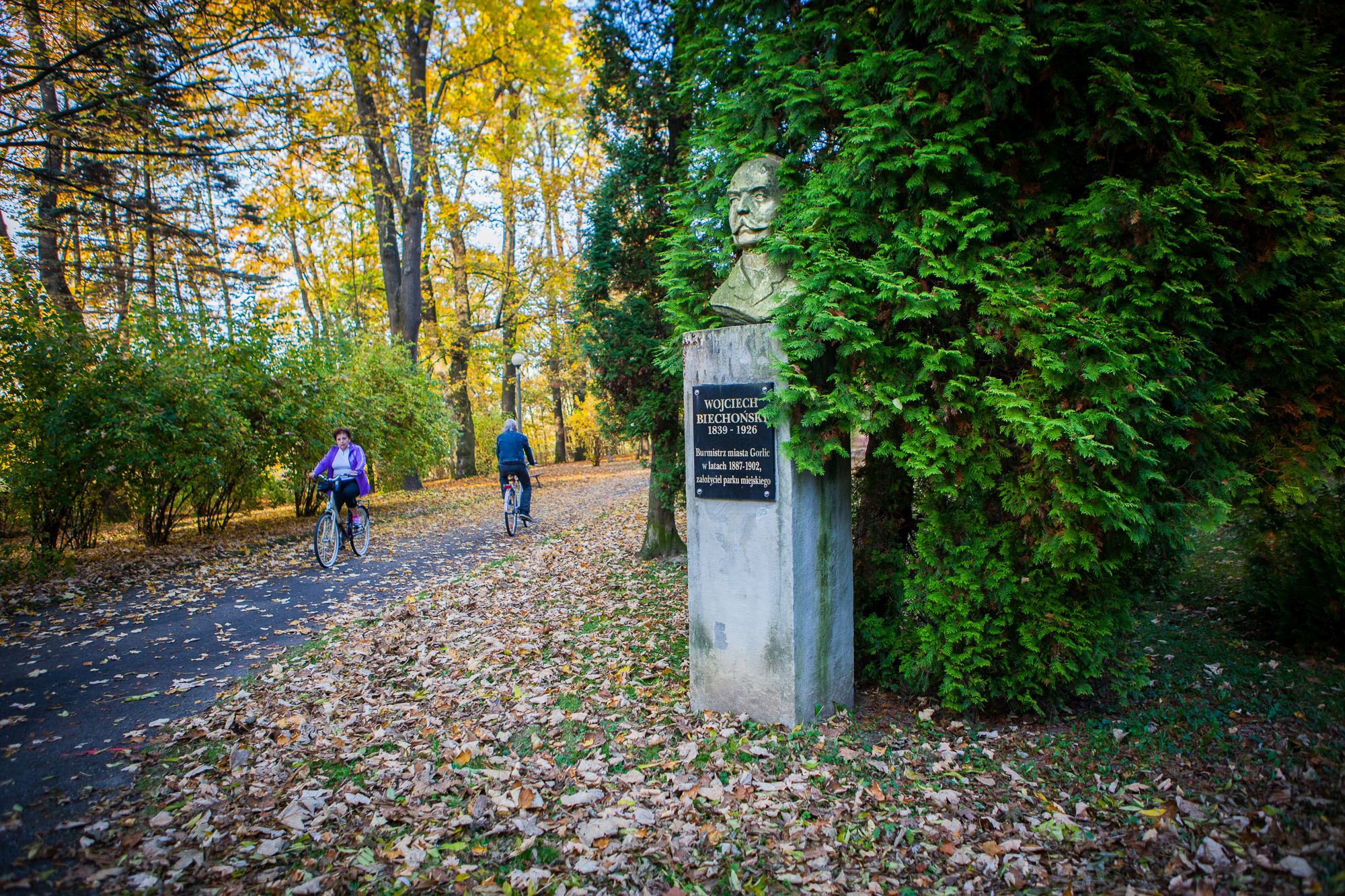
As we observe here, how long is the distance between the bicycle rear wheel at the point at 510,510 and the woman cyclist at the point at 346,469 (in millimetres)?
2416

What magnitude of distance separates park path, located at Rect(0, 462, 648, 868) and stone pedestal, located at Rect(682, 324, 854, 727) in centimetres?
327

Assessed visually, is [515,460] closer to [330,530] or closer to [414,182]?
[330,530]

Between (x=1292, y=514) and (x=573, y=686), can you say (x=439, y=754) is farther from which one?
(x=1292, y=514)

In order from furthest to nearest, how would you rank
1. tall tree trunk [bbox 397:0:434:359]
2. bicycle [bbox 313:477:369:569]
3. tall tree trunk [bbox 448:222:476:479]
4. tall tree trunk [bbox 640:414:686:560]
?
tall tree trunk [bbox 448:222:476:479] → tall tree trunk [bbox 397:0:434:359] → bicycle [bbox 313:477:369:569] → tall tree trunk [bbox 640:414:686:560]

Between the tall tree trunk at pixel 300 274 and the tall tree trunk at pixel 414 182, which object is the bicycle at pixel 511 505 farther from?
the tall tree trunk at pixel 300 274

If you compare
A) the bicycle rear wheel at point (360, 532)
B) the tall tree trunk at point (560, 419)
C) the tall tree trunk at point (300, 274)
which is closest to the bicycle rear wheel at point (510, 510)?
the bicycle rear wheel at point (360, 532)

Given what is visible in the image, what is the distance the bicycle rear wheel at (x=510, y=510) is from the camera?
10570 mm

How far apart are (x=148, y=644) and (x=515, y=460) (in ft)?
18.9

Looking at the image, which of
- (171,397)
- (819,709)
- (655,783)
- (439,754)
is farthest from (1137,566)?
(171,397)

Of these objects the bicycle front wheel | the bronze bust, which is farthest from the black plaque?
the bicycle front wheel

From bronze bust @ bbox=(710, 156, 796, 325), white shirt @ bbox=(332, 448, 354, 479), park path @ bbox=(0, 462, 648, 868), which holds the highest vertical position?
bronze bust @ bbox=(710, 156, 796, 325)

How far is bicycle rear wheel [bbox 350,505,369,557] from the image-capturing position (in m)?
8.99

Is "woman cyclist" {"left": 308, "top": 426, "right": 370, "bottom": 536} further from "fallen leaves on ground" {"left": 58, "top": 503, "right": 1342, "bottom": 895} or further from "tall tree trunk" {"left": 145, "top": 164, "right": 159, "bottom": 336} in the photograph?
"fallen leaves on ground" {"left": 58, "top": 503, "right": 1342, "bottom": 895}

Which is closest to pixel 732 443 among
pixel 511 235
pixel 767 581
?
pixel 767 581
